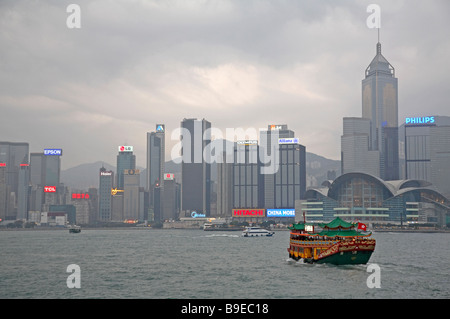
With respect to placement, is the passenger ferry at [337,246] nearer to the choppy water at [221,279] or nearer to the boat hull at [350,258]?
the boat hull at [350,258]

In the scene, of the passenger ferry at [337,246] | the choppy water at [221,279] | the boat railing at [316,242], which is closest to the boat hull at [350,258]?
the passenger ferry at [337,246]

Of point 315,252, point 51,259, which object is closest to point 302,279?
point 315,252

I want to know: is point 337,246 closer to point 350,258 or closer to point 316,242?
point 350,258

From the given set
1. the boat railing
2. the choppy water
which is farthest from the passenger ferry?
the choppy water

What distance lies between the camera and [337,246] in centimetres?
6869

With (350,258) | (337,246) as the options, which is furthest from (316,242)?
(350,258)

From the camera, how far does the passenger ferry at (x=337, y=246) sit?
68.2 meters

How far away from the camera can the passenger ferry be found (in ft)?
224

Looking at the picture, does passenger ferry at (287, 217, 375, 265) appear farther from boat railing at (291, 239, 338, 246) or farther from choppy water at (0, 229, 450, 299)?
choppy water at (0, 229, 450, 299)

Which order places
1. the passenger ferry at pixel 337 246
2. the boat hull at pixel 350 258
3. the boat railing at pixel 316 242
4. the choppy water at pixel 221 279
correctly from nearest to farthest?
the choppy water at pixel 221 279, the passenger ferry at pixel 337 246, the boat hull at pixel 350 258, the boat railing at pixel 316 242

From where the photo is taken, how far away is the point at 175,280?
60.8m

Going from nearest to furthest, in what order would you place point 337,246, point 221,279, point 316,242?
point 221,279
point 337,246
point 316,242

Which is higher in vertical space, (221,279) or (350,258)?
(350,258)

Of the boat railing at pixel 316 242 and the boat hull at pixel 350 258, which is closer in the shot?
the boat hull at pixel 350 258
